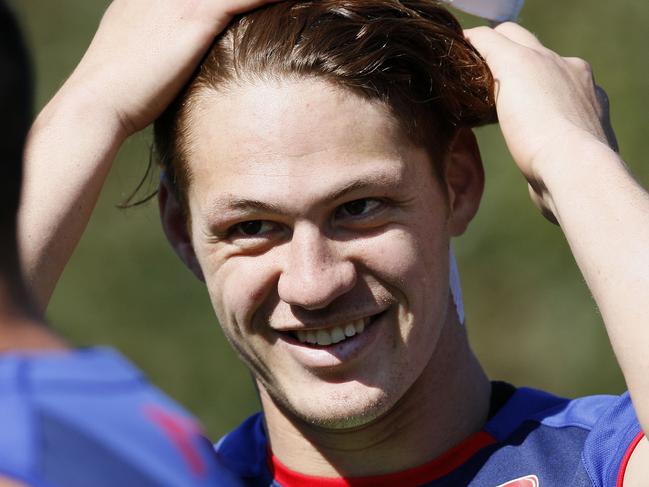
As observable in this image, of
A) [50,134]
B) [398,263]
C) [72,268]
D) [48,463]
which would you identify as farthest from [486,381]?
[72,268]

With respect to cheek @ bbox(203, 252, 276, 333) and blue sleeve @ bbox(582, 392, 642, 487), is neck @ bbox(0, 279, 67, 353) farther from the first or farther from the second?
blue sleeve @ bbox(582, 392, 642, 487)

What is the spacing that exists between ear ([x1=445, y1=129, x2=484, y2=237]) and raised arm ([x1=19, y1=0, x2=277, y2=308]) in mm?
624

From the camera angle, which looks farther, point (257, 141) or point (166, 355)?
point (166, 355)

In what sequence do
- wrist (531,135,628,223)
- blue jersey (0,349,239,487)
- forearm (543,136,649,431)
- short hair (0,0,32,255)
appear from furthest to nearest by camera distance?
wrist (531,135,628,223) → forearm (543,136,649,431) → short hair (0,0,32,255) → blue jersey (0,349,239,487)

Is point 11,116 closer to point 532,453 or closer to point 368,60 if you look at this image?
point 368,60

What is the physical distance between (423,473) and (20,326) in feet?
5.59

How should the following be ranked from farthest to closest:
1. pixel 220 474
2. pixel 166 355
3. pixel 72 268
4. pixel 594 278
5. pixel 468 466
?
pixel 72 268 → pixel 166 355 → pixel 468 466 → pixel 594 278 → pixel 220 474

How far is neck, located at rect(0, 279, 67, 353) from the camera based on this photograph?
153cm

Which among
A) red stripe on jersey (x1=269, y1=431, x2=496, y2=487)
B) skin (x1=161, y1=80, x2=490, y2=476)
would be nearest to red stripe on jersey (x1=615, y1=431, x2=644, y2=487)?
red stripe on jersey (x1=269, y1=431, x2=496, y2=487)

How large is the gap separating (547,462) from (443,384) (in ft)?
1.10

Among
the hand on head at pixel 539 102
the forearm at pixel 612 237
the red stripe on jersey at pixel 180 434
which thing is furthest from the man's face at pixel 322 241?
the red stripe on jersey at pixel 180 434

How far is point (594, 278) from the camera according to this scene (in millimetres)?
2664

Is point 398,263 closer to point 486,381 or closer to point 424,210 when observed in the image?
point 424,210

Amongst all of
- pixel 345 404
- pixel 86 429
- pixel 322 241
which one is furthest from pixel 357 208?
pixel 86 429
